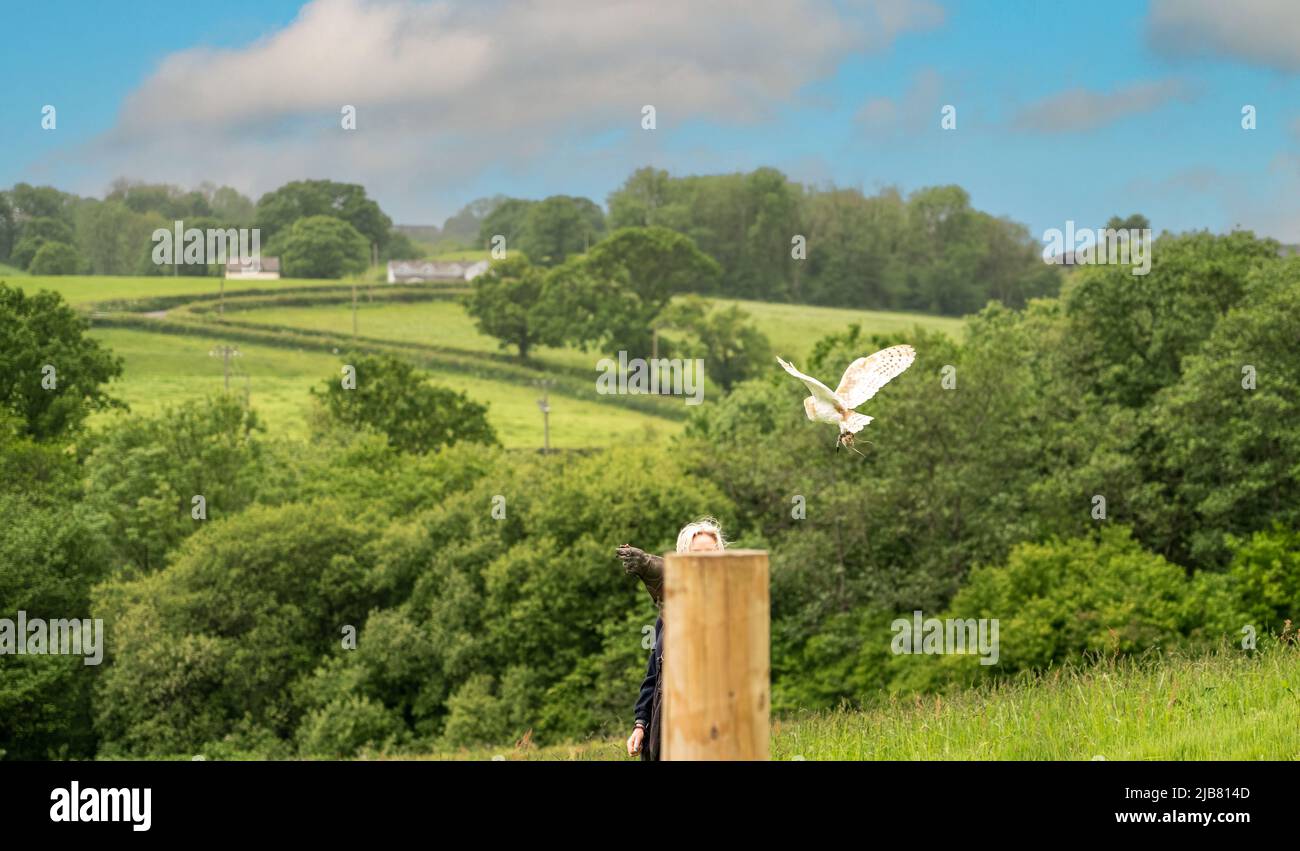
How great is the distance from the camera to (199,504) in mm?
71125

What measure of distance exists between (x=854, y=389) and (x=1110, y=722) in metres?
4.06

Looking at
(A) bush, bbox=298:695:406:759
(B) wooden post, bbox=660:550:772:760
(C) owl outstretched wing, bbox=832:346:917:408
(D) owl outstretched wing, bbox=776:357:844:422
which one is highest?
(C) owl outstretched wing, bbox=832:346:917:408

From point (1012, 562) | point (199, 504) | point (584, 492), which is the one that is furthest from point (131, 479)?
point (1012, 562)

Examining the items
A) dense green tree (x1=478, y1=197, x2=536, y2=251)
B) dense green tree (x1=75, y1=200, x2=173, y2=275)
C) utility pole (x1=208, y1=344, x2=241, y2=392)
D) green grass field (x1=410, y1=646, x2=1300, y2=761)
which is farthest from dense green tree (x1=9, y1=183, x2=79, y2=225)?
green grass field (x1=410, y1=646, x2=1300, y2=761)

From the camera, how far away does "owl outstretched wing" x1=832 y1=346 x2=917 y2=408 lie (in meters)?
7.25

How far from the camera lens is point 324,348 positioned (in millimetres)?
131500

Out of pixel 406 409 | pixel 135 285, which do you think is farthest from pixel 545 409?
pixel 135 285

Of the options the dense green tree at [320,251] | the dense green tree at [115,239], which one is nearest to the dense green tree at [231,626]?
the dense green tree at [320,251]

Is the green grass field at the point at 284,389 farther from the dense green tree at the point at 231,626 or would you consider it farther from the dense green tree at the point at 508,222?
the dense green tree at the point at 508,222

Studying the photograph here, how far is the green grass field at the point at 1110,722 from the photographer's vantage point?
8.95m

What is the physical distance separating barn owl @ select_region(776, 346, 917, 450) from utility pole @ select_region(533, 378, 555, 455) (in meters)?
81.4

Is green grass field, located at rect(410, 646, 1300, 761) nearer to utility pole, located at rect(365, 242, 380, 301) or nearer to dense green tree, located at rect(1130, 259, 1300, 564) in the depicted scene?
dense green tree, located at rect(1130, 259, 1300, 564)

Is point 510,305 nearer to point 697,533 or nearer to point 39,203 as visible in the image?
point 39,203

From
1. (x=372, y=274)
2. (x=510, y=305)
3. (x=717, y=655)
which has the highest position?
(x=372, y=274)
